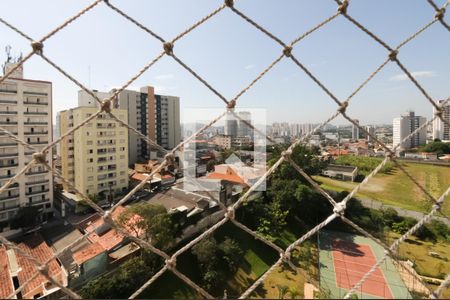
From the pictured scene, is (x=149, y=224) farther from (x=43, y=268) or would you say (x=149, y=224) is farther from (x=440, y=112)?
(x=440, y=112)

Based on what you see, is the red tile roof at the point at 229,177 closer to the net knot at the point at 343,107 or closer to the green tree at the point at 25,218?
the green tree at the point at 25,218

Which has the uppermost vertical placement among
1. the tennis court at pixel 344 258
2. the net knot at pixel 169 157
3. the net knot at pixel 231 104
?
the net knot at pixel 231 104

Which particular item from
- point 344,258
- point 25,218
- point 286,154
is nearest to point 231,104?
point 286,154

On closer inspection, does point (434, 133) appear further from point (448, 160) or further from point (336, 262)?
point (336, 262)

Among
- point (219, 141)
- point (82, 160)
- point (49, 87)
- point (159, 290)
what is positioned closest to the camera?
point (159, 290)


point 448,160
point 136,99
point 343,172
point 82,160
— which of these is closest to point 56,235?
point 82,160

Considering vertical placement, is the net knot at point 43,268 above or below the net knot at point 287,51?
below

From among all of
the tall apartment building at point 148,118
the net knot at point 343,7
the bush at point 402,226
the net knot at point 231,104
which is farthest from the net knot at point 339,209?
the tall apartment building at point 148,118
